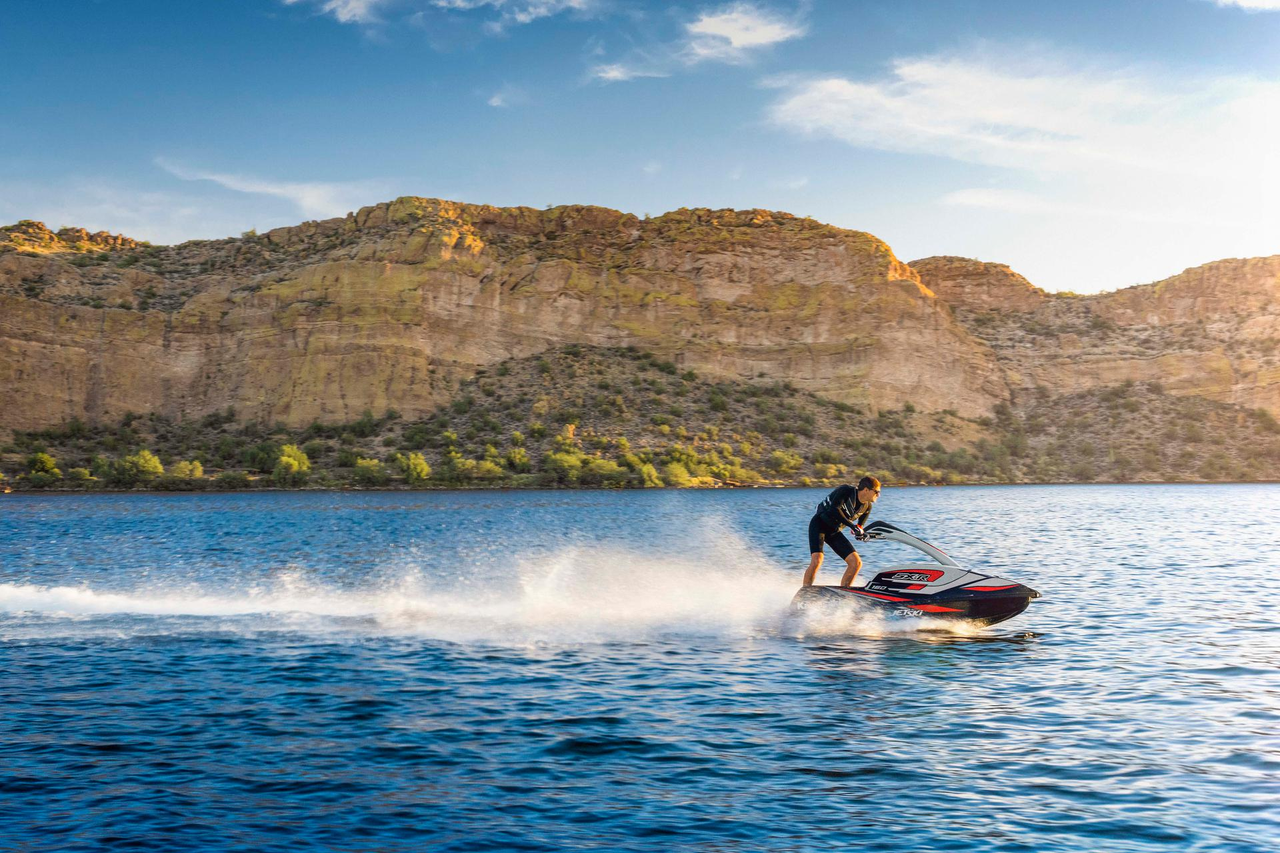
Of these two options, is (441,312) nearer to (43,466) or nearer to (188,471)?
(188,471)

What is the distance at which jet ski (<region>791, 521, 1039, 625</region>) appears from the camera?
49.5ft

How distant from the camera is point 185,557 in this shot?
29.2 metres

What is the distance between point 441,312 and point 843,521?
253 ft

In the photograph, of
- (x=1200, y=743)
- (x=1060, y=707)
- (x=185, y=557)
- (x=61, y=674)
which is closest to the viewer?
(x=1200, y=743)

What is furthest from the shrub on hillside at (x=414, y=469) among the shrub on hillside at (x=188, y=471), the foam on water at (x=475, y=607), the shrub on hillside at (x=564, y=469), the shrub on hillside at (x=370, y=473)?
the foam on water at (x=475, y=607)

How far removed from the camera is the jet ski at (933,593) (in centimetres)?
1509

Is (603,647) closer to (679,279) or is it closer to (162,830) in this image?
(162,830)

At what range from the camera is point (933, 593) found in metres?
15.2

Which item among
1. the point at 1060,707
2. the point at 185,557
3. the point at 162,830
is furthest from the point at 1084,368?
the point at 162,830

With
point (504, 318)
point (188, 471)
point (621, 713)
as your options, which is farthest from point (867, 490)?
point (504, 318)

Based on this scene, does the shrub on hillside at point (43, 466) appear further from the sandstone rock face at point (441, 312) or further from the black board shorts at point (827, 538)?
the black board shorts at point (827, 538)

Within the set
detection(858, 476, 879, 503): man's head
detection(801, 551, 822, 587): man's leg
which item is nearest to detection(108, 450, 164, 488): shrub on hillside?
detection(801, 551, 822, 587): man's leg

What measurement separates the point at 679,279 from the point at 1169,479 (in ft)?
155

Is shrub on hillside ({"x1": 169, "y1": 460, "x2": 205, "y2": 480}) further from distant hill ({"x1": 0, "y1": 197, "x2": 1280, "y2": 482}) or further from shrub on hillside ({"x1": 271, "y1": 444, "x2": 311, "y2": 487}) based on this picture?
shrub on hillside ({"x1": 271, "y1": 444, "x2": 311, "y2": 487})
